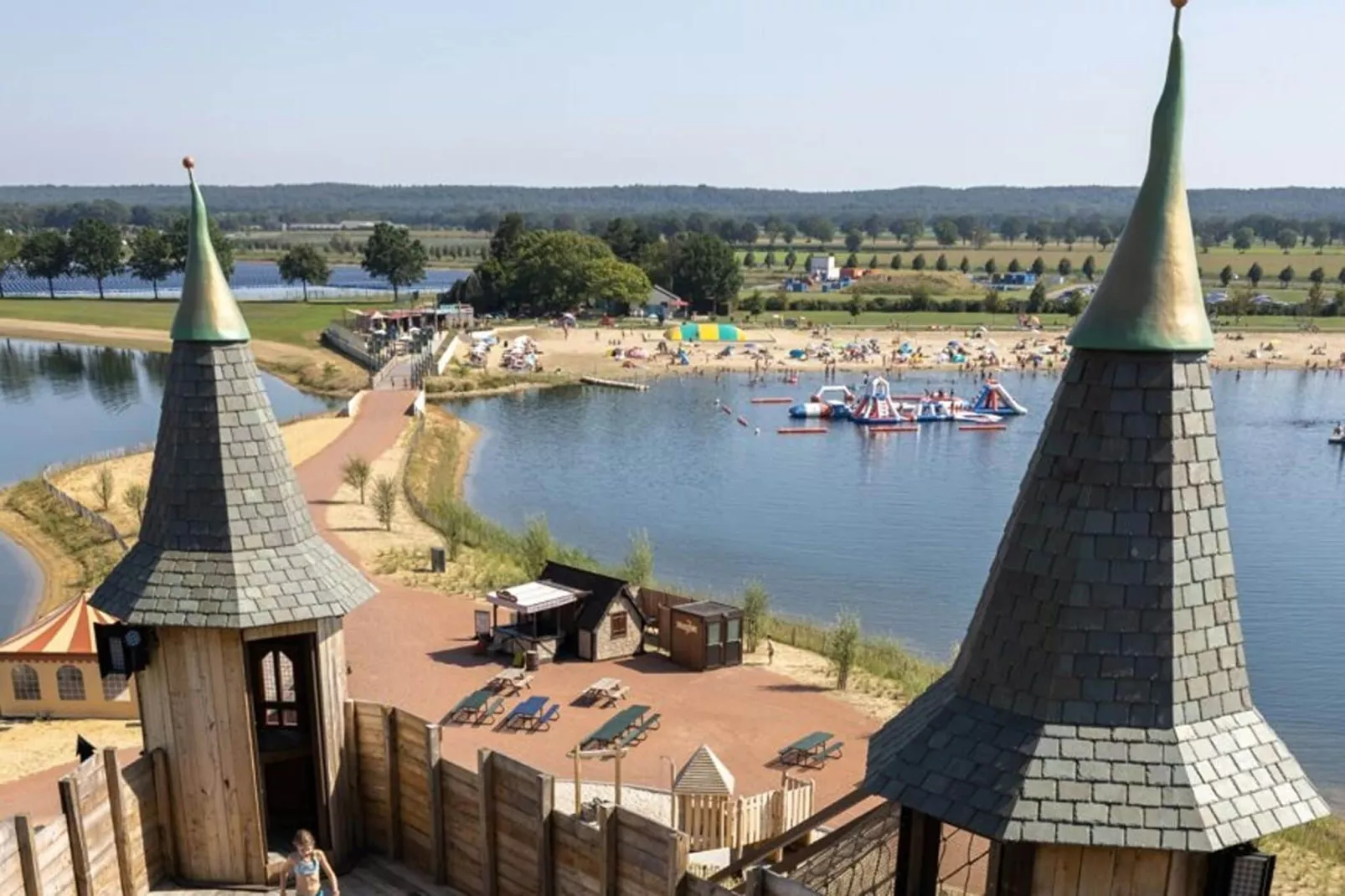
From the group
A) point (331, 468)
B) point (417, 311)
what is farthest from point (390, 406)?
point (417, 311)

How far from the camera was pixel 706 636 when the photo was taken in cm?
2652

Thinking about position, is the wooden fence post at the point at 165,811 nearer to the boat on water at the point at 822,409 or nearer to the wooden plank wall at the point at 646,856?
the wooden plank wall at the point at 646,856

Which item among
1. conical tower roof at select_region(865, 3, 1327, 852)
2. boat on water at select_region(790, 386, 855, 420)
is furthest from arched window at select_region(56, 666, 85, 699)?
boat on water at select_region(790, 386, 855, 420)

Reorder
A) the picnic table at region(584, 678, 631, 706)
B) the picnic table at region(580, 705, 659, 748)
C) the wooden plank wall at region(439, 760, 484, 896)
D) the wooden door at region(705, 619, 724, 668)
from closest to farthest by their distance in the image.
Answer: the wooden plank wall at region(439, 760, 484, 896) → the picnic table at region(580, 705, 659, 748) → the picnic table at region(584, 678, 631, 706) → the wooden door at region(705, 619, 724, 668)

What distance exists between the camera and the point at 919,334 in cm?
11669

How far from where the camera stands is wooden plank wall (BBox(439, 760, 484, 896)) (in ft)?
37.5

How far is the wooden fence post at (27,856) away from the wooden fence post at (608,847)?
520 centimetres

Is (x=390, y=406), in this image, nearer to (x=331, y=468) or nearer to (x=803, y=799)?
(x=331, y=468)

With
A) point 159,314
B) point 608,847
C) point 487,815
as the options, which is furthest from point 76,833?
point 159,314

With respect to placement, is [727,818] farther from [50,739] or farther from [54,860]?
[50,739]

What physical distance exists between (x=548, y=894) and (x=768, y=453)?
5435cm

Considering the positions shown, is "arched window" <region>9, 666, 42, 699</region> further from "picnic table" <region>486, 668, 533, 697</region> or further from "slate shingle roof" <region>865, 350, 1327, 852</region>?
"slate shingle roof" <region>865, 350, 1327, 852</region>

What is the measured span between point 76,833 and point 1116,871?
9.38 m

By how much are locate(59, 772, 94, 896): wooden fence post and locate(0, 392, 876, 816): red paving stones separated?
31.8ft
